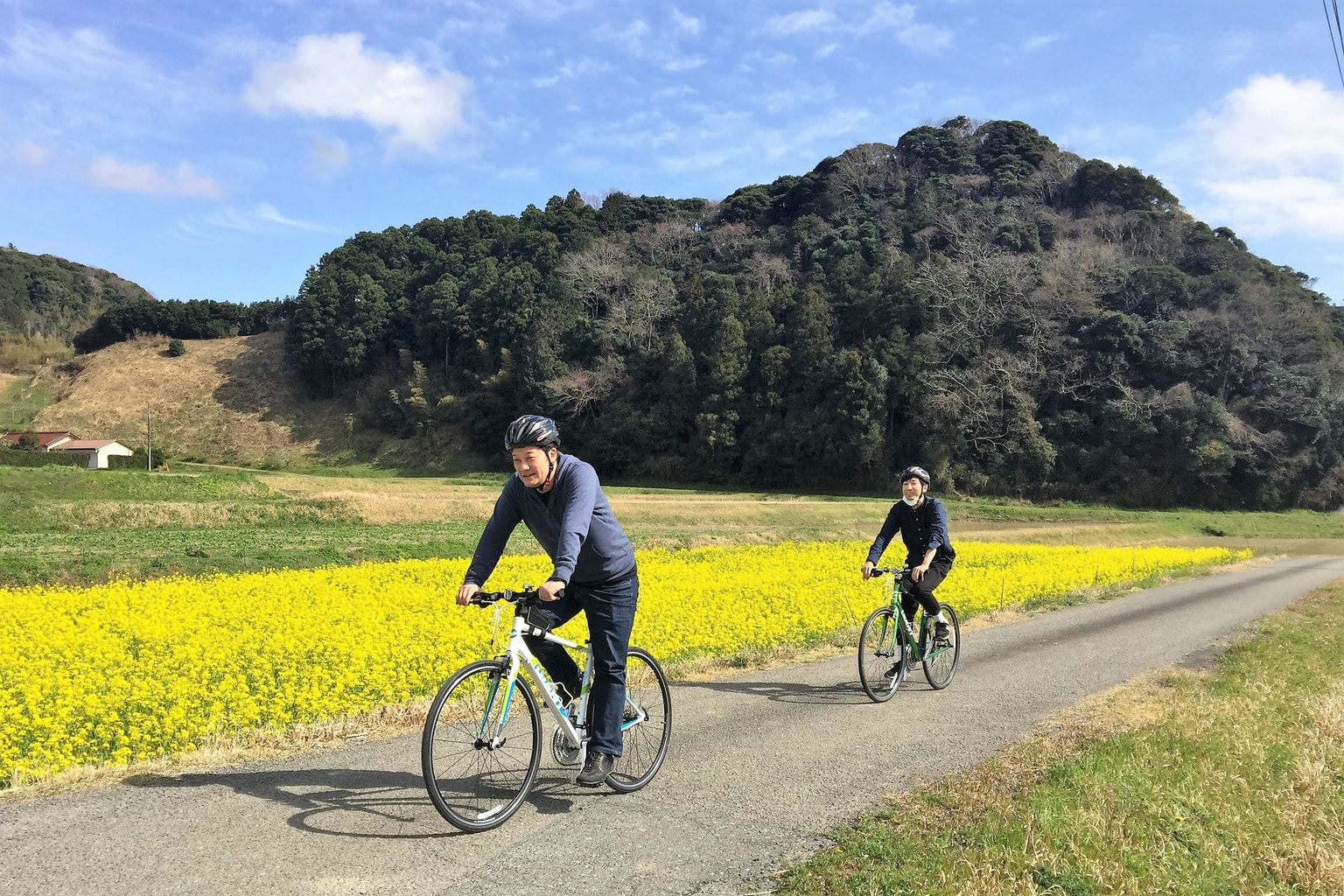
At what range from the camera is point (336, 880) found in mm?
3619

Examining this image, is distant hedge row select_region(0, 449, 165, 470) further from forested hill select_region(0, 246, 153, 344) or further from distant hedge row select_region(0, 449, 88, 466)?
forested hill select_region(0, 246, 153, 344)

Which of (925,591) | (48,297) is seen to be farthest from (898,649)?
(48,297)

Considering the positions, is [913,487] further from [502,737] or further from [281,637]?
[281,637]

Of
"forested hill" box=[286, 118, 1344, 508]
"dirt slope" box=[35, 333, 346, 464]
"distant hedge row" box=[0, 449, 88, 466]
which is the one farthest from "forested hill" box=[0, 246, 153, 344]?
"distant hedge row" box=[0, 449, 88, 466]

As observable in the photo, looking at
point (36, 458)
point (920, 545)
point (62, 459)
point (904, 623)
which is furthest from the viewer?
point (62, 459)

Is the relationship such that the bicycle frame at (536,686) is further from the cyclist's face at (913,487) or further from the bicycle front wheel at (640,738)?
the cyclist's face at (913,487)

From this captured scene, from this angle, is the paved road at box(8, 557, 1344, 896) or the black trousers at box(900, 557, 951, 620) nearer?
the paved road at box(8, 557, 1344, 896)

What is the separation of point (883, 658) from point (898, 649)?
224mm

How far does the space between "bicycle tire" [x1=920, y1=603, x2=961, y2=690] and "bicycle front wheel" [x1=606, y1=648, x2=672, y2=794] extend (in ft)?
11.8

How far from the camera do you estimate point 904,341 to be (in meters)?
48.6

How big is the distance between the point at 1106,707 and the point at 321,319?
74915mm

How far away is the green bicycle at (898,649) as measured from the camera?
7570 mm

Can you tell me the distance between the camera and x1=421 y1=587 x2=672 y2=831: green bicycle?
4188 mm

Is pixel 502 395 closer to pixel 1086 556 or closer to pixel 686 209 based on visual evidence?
pixel 686 209
